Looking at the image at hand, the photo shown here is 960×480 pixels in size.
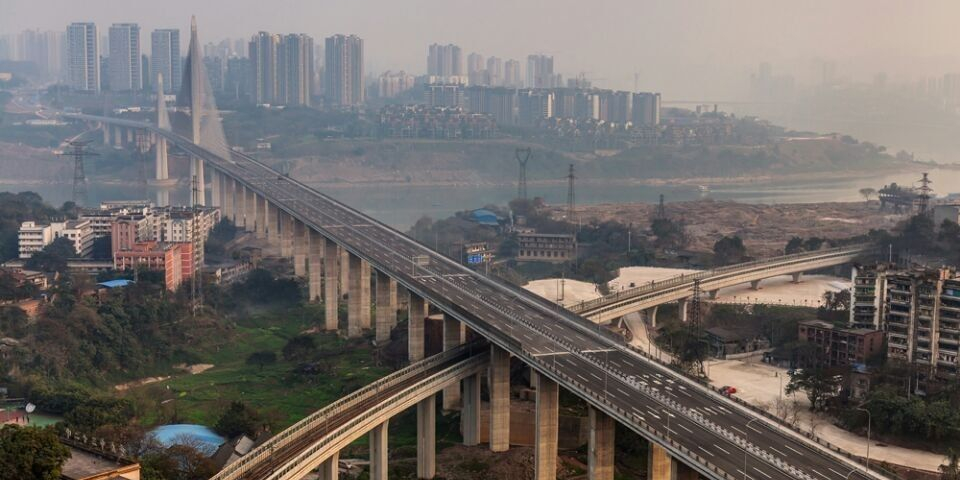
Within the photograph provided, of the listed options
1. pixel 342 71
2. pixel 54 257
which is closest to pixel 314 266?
pixel 54 257

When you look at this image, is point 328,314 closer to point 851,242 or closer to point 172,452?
point 172,452

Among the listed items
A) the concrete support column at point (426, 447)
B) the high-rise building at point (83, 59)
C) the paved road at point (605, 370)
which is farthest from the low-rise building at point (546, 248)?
the high-rise building at point (83, 59)

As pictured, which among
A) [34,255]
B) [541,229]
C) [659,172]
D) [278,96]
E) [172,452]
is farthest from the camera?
[278,96]

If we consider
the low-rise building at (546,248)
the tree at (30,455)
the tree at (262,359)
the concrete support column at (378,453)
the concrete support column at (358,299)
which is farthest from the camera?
the low-rise building at (546,248)

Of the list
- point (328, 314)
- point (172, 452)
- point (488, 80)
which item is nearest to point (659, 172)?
point (488, 80)

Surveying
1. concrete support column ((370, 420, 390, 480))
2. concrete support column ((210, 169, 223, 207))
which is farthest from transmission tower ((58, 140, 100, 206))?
concrete support column ((370, 420, 390, 480))

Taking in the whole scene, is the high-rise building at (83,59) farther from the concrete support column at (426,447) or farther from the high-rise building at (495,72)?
the concrete support column at (426,447)

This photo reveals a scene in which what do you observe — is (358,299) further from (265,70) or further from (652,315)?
(265,70)
